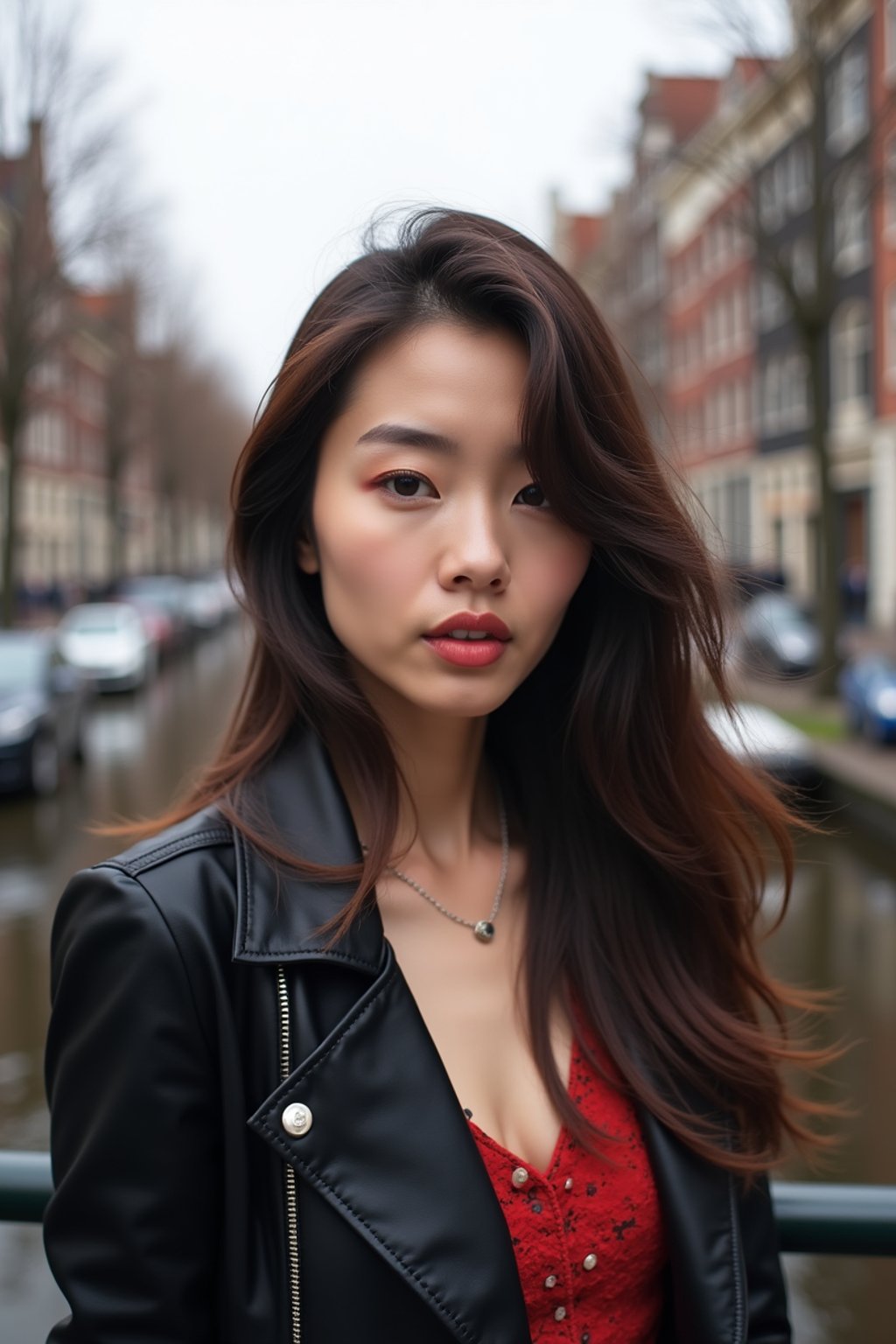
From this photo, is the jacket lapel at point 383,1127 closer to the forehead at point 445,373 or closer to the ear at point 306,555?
the ear at point 306,555

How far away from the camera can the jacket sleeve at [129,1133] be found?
118 cm

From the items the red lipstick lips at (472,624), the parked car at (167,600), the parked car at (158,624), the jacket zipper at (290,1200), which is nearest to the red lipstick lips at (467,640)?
the red lipstick lips at (472,624)

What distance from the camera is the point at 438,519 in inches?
55.5

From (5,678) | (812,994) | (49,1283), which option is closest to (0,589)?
(5,678)

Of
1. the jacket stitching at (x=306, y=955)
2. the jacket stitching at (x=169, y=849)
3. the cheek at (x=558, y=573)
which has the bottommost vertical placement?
the jacket stitching at (x=306, y=955)

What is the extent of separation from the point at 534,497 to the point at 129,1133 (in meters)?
0.80

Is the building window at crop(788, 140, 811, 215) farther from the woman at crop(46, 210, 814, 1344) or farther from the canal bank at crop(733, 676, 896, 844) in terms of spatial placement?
the woman at crop(46, 210, 814, 1344)

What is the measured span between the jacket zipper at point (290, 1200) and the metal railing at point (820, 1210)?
12.8 inches

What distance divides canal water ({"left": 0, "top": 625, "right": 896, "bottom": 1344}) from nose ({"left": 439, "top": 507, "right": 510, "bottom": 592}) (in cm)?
78

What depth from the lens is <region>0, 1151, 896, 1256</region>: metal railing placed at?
4.62 feet

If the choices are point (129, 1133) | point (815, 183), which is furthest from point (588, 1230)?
point (815, 183)

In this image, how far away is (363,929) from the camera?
4.44 ft

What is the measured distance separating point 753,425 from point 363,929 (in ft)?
136

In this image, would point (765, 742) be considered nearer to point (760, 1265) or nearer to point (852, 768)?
point (760, 1265)
